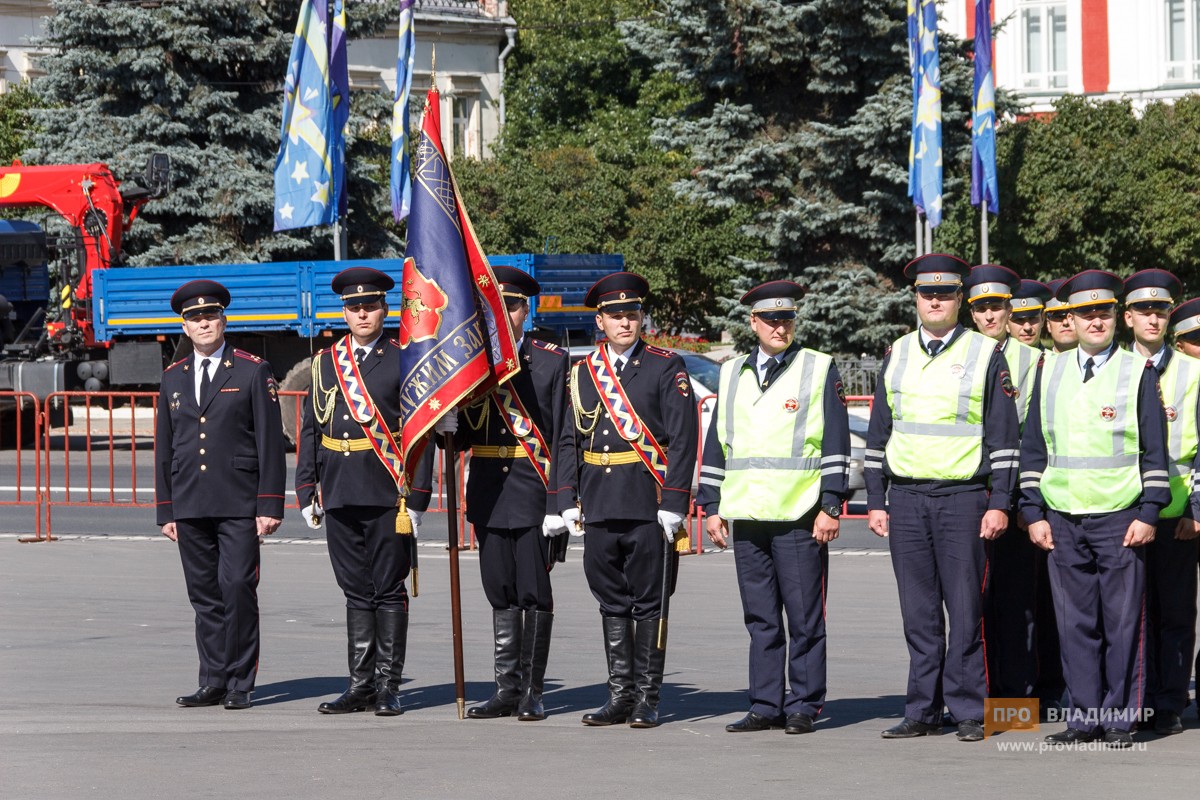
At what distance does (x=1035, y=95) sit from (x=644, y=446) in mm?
39782

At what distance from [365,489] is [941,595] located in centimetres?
252

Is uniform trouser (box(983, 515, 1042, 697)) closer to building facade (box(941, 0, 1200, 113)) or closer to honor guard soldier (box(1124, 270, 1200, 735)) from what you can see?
honor guard soldier (box(1124, 270, 1200, 735))

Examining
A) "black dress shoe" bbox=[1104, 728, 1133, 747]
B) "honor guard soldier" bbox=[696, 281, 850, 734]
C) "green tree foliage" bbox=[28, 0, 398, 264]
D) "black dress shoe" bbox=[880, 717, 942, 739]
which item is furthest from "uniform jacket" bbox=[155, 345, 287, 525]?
"green tree foliage" bbox=[28, 0, 398, 264]

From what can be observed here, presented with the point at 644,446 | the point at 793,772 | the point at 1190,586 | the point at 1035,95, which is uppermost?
the point at 1035,95

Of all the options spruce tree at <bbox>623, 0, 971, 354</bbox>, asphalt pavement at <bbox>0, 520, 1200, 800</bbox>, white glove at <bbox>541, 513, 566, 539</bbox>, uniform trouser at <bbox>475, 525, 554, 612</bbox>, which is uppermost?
spruce tree at <bbox>623, 0, 971, 354</bbox>

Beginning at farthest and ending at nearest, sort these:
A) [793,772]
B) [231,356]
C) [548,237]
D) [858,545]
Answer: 1. [548,237]
2. [858,545]
3. [231,356]
4. [793,772]

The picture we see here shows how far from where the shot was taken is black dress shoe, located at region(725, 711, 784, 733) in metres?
7.88

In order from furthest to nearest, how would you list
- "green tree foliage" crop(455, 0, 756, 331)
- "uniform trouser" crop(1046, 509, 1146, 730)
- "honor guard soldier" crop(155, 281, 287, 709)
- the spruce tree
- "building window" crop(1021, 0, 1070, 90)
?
"building window" crop(1021, 0, 1070, 90) < "green tree foliage" crop(455, 0, 756, 331) < the spruce tree < "honor guard soldier" crop(155, 281, 287, 709) < "uniform trouser" crop(1046, 509, 1146, 730)

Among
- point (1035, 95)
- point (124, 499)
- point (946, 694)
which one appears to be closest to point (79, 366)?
point (124, 499)

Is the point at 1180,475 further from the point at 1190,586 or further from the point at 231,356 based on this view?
the point at 231,356

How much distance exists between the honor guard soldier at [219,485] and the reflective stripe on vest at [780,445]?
7.04 ft

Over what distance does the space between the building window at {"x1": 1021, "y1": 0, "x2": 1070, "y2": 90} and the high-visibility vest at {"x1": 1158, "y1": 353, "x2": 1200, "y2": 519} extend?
130ft

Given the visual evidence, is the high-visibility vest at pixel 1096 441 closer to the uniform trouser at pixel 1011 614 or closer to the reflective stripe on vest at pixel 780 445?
the uniform trouser at pixel 1011 614

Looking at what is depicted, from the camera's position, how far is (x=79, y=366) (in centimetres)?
2414
